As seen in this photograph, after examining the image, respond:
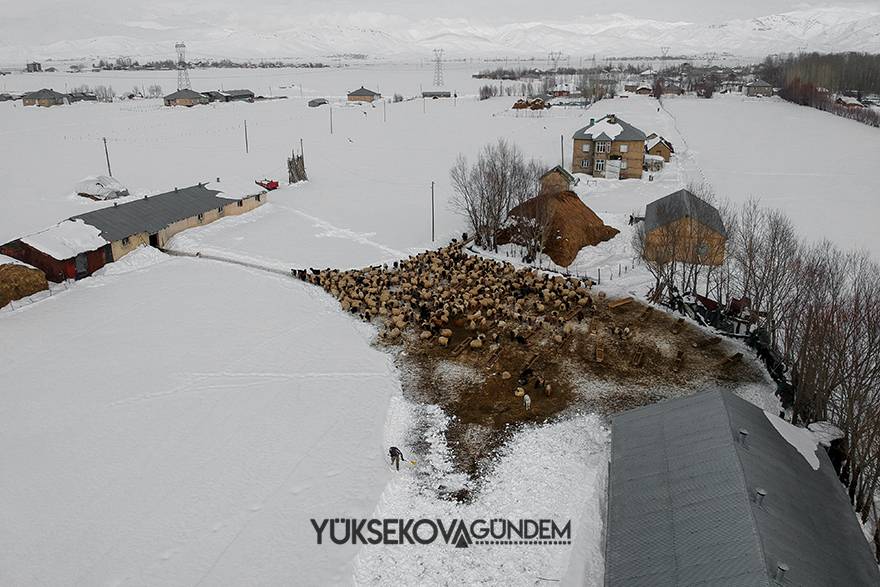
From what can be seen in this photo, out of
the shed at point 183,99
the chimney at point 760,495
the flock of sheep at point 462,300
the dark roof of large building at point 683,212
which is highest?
the shed at point 183,99

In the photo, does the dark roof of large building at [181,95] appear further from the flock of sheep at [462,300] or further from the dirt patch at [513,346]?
the dirt patch at [513,346]

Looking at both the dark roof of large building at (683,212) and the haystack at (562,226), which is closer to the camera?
the dark roof of large building at (683,212)

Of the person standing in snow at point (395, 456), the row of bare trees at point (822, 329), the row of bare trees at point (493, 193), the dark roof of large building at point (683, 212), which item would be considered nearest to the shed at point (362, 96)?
the row of bare trees at point (493, 193)

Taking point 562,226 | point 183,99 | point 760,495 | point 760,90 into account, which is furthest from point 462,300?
point 760,90

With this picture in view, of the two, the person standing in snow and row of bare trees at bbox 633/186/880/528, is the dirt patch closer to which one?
the person standing in snow

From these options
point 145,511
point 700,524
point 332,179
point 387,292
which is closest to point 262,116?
point 332,179

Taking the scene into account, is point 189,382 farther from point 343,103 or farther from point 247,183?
point 343,103

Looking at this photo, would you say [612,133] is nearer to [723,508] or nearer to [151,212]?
[151,212]
